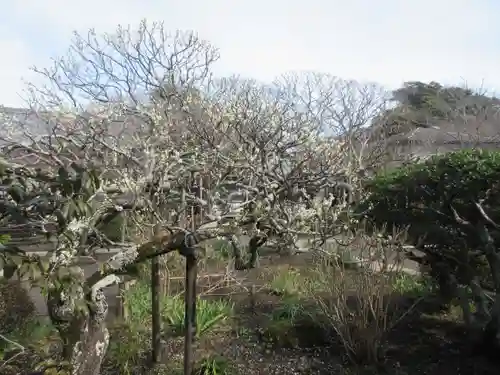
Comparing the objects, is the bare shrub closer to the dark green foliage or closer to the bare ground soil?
the bare ground soil

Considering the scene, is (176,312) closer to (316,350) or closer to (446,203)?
(316,350)

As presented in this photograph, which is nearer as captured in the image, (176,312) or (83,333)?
(83,333)

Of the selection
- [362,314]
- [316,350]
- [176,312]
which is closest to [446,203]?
[362,314]

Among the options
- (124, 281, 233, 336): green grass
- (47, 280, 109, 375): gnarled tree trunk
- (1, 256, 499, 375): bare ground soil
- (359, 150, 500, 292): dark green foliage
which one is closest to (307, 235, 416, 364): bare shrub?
(1, 256, 499, 375): bare ground soil

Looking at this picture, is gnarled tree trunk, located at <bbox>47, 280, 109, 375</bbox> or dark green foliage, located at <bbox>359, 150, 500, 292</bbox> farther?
dark green foliage, located at <bbox>359, 150, 500, 292</bbox>

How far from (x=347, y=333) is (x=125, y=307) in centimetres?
208

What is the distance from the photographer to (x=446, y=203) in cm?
391

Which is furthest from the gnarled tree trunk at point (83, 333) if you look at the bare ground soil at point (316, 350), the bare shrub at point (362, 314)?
the bare shrub at point (362, 314)

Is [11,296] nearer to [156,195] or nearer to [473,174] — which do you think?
[156,195]

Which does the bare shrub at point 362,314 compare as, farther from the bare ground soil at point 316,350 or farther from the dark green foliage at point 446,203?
the dark green foliage at point 446,203

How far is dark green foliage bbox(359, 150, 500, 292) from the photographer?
12.1 ft

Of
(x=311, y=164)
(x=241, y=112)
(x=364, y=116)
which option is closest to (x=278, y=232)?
(x=311, y=164)

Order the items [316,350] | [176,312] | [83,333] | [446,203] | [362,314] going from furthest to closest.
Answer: [176,312]
[316,350]
[446,203]
[362,314]
[83,333]

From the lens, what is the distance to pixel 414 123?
16.5 metres
